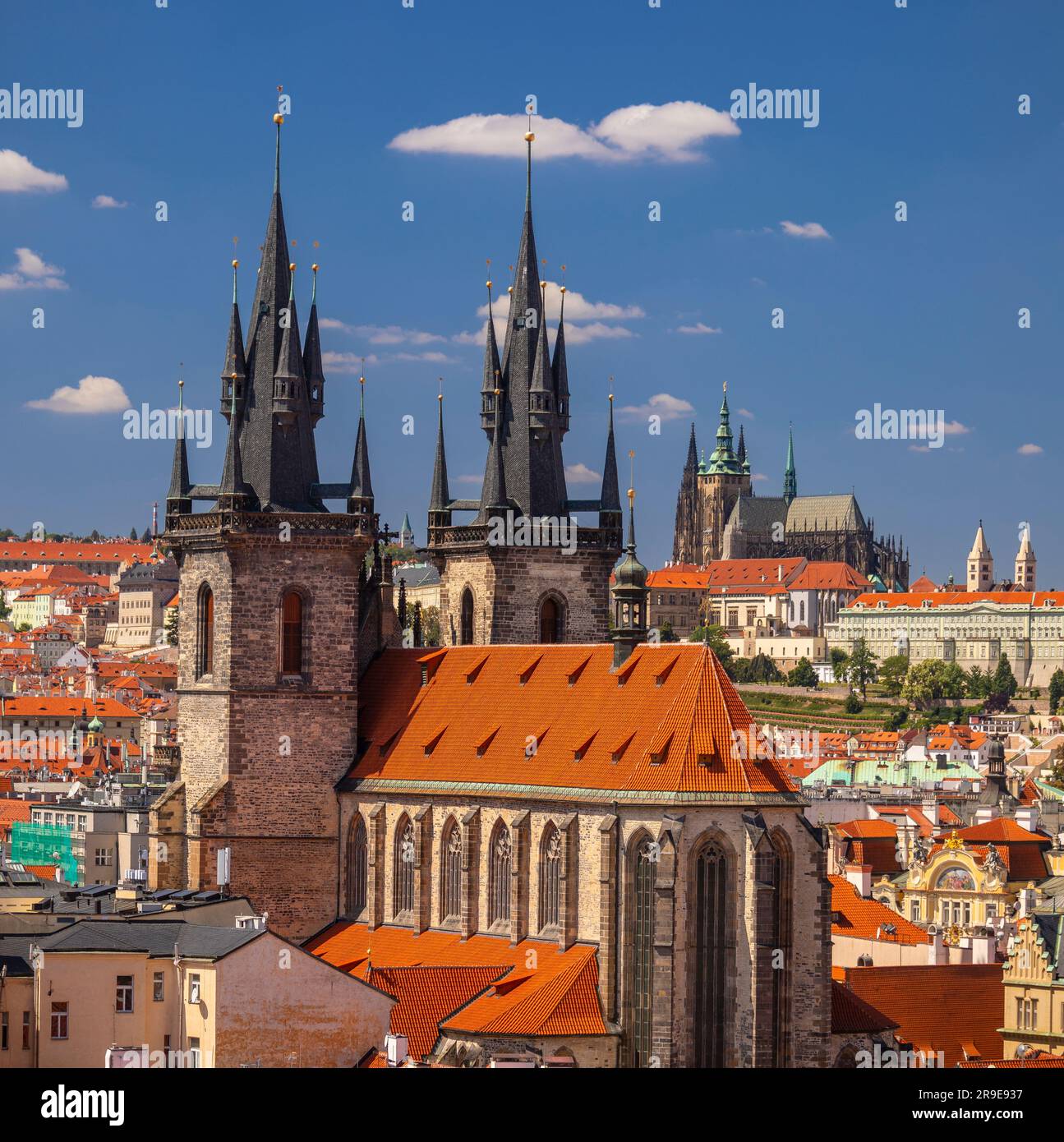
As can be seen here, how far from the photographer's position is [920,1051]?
65375 mm

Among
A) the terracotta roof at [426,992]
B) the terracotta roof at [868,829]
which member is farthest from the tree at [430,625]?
the terracotta roof at [426,992]

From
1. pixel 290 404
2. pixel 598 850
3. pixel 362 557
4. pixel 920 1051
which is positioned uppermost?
pixel 290 404

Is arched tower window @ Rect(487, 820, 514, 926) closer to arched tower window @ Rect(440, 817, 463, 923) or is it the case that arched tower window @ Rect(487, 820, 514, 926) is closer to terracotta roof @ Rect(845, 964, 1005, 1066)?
arched tower window @ Rect(440, 817, 463, 923)

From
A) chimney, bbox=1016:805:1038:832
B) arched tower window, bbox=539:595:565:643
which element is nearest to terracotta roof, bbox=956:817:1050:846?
chimney, bbox=1016:805:1038:832

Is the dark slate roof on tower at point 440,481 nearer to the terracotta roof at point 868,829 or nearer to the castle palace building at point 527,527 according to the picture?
the castle palace building at point 527,527

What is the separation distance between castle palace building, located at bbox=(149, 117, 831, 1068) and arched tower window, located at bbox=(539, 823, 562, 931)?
0.27ft

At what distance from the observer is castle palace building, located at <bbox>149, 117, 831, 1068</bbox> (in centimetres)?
5647

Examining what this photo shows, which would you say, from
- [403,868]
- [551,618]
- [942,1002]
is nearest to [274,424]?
[551,618]

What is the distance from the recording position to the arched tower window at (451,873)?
6450cm

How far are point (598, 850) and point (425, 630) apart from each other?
291 feet

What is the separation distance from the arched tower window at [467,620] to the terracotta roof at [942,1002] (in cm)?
1432

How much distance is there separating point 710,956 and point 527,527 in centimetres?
1889
